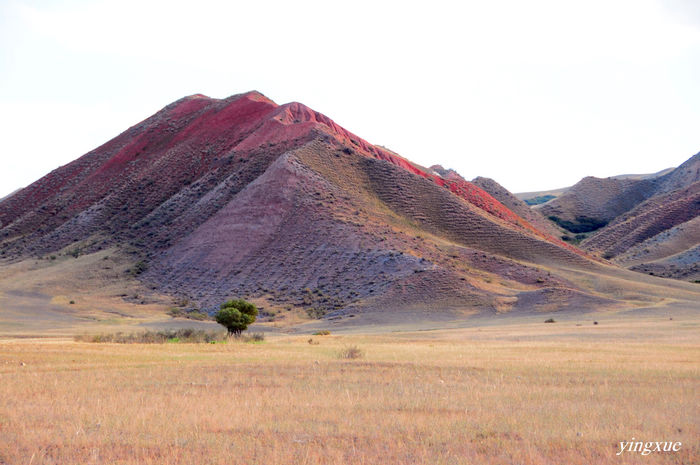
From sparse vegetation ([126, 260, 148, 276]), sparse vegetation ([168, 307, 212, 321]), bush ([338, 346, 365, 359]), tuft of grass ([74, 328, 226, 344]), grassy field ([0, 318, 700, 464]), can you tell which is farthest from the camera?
sparse vegetation ([126, 260, 148, 276])

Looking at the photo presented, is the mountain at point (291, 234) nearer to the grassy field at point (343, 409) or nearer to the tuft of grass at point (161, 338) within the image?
the tuft of grass at point (161, 338)

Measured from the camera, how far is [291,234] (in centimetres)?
7362

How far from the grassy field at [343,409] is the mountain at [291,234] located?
38.5 metres

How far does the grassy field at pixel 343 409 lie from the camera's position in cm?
977

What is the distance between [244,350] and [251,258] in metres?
47.2

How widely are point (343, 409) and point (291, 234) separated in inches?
2413

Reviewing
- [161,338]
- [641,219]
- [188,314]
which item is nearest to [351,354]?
[161,338]

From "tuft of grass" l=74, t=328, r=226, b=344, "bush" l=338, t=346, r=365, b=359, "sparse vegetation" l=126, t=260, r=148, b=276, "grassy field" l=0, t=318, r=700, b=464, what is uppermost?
"sparse vegetation" l=126, t=260, r=148, b=276

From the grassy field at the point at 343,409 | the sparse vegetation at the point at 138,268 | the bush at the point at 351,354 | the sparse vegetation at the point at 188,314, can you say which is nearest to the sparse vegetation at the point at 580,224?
the sparse vegetation at the point at 138,268

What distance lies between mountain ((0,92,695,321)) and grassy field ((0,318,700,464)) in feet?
126

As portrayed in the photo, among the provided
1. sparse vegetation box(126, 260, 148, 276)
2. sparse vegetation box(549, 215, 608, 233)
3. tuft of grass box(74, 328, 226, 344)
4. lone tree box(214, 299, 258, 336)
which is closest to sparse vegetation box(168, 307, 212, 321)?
sparse vegetation box(126, 260, 148, 276)

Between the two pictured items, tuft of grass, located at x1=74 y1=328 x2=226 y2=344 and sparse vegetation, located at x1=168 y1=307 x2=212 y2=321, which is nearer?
tuft of grass, located at x1=74 y1=328 x2=226 y2=344

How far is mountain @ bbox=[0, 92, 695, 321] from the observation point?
2506 inches

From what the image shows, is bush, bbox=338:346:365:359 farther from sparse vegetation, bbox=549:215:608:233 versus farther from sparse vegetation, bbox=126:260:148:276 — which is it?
sparse vegetation, bbox=549:215:608:233
